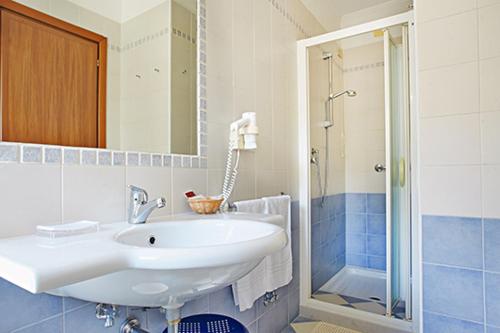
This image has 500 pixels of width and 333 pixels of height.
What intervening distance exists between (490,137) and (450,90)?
25 centimetres

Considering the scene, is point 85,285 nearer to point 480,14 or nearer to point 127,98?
point 127,98

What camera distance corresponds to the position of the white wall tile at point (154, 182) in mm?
955

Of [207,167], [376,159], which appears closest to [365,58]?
[376,159]

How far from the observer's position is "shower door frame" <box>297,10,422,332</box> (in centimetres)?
163

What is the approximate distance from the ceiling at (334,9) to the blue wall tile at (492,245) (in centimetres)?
189

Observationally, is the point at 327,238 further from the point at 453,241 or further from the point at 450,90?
the point at 450,90

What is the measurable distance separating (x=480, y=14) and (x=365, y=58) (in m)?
1.40

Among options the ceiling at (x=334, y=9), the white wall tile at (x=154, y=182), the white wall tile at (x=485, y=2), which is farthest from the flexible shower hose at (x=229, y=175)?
the ceiling at (x=334, y=9)

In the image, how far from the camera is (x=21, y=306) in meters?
0.70

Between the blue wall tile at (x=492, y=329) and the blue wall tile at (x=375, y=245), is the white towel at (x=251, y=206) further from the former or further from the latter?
the blue wall tile at (x=375, y=245)

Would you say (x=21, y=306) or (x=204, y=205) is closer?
(x=21, y=306)

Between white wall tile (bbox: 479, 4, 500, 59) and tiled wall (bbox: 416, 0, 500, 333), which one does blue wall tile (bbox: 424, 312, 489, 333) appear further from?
white wall tile (bbox: 479, 4, 500, 59)

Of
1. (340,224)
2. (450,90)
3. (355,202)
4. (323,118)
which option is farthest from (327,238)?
(450,90)

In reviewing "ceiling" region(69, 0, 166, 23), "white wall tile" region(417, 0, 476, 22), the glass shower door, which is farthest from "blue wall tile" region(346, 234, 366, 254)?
"ceiling" region(69, 0, 166, 23)
